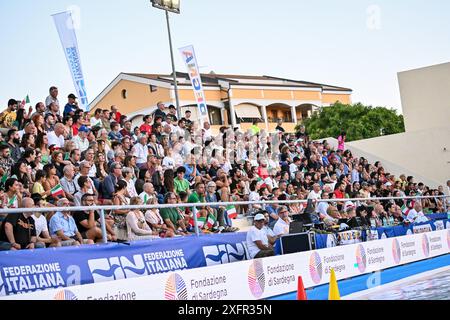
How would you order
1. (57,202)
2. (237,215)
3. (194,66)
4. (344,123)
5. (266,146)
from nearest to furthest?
(57,202) < (237,215) < (266,146) < (194,66) < (344,123)

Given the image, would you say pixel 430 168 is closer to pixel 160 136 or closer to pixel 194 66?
pixel 194 66

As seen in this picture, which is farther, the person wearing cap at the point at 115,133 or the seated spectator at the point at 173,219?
the person wearing cap at the point at 115,133

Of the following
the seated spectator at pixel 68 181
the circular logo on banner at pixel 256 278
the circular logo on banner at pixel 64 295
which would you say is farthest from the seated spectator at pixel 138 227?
the circular logo on banner at pixel 64 295

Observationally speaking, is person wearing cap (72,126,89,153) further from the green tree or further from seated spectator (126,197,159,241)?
the green tree

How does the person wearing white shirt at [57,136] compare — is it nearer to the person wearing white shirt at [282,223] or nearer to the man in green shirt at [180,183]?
the man in green shirt at [180,183]

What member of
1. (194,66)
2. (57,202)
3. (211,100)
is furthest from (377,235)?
(211,100)

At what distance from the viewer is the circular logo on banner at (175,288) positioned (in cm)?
997

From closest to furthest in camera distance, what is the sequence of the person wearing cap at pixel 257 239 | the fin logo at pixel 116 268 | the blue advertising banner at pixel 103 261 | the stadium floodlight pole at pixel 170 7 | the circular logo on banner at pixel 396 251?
the blue advertising banner at pixel 103 261
the fin logo at pixel 116 268
the person wearing cap at pixel 257 239
the circular logo on banner at pixel 396 251
the stadium floodlight pole at pixel 170 7

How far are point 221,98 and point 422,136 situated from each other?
2334 centimetres

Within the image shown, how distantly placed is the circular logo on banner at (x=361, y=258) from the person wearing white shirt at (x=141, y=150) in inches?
207

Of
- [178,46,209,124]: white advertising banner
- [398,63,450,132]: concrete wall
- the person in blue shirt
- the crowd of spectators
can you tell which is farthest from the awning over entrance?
the person in blue shirt

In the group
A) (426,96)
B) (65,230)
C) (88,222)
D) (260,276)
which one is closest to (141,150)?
(260,276)

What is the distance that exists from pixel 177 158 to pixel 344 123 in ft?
152

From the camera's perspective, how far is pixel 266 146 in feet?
74.0
